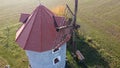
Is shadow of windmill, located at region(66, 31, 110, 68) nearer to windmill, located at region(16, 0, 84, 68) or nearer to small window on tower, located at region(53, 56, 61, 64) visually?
small window on tower, located at region(53, 56, 61, 64)

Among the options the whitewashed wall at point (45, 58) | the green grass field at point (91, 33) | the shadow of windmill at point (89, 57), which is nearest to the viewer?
the whitewashed wall at point (45, 58)

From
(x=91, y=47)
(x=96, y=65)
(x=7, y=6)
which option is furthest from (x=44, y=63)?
(x=7, y=6)

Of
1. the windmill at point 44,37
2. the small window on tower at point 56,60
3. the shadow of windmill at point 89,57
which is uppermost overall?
the windmill at point 44,37

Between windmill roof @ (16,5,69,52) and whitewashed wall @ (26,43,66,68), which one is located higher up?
windmill roof @ (16,5,69,52)

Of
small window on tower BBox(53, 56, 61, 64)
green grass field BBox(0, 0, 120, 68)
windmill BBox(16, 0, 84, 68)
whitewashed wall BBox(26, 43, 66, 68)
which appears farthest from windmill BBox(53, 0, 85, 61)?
small window on tower BBox(53, 56, 61, 64)

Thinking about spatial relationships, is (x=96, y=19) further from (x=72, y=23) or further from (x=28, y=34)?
(x=28, y=34)

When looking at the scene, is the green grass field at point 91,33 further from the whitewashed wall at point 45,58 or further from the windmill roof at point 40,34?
the windmill roof at point 40,34

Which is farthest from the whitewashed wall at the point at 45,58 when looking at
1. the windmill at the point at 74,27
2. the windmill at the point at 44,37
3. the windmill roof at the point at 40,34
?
the windmill at the point at 74,27

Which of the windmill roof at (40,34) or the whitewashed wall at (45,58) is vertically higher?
the windmill roof at (40,34)
